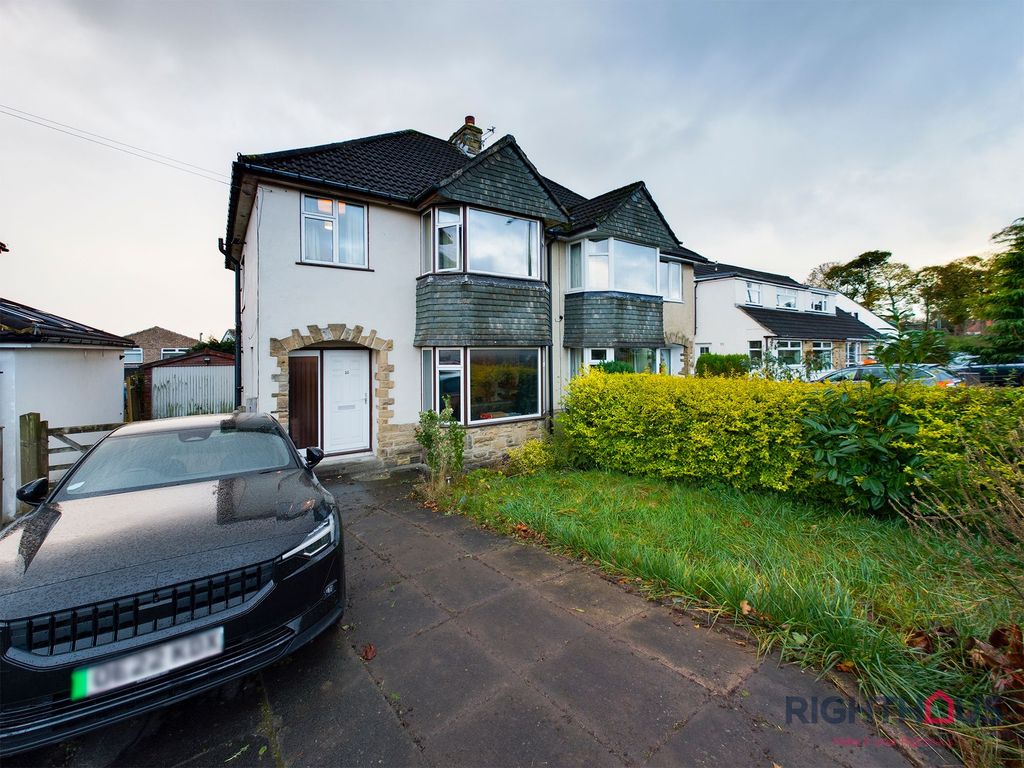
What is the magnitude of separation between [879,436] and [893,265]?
A: 56.2 m

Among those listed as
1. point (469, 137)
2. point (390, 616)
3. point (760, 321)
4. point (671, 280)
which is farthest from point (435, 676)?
point (760, 321)

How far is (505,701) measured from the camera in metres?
2.40

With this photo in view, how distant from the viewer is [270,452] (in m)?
3.94

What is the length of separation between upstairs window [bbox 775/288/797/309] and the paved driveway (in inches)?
1097

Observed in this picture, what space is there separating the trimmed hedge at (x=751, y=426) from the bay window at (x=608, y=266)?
Answer: 422cm

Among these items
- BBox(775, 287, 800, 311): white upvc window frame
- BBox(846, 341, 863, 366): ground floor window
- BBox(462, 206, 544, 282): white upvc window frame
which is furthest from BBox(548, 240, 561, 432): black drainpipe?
BBox(846, 341, 863, 366): ground floor window

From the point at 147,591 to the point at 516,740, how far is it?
205 centimetres

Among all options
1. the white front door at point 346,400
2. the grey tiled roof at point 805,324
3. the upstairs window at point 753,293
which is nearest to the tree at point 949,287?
the grey tiled roof at point 805,324

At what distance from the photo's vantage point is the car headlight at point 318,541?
2535 millimetres

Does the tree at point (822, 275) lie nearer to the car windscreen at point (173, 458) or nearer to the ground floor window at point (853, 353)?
the ground floor window at point (853, 353)

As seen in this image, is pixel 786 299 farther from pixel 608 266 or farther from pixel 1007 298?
pixel 608 266

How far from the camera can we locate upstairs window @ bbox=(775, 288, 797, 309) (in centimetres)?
2545

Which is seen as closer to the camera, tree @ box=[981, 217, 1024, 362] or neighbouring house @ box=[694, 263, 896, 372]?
tree @ box=[981, 217, 1024, 362]

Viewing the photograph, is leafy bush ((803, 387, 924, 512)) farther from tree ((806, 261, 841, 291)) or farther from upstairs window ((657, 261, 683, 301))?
tree ((806, 261, 841, 291))
